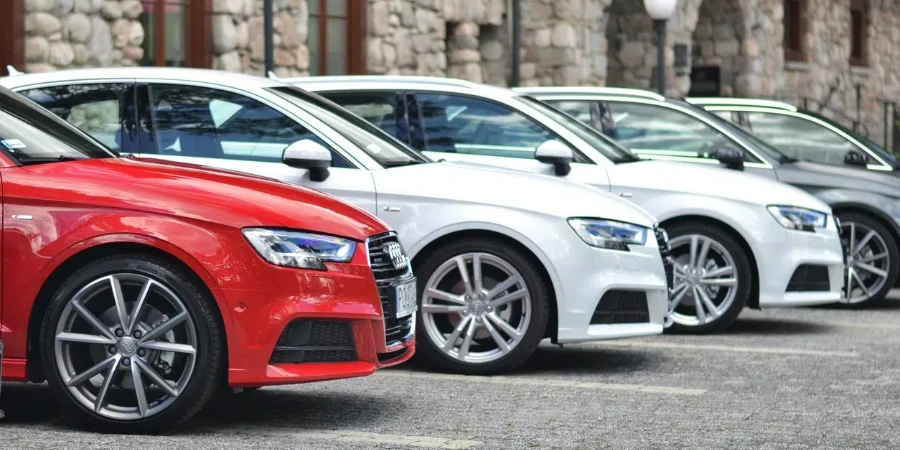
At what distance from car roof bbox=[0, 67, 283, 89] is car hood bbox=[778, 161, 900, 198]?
16.5ft

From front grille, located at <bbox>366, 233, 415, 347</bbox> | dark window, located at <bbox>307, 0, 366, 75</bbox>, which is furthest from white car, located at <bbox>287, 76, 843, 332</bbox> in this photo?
dark window, located at <bbox>307, 0, 366, 75</bbox>

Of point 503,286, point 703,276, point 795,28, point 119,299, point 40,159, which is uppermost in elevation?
point 795,28

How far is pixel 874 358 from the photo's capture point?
9594mm

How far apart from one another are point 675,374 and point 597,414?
1580mm

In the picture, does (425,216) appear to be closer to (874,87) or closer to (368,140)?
(368,140)

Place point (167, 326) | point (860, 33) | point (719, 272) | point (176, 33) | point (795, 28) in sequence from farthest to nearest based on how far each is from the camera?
point (860, 33) < point (795, 28) < point (176, 33) < point (719, 272) < point (167, 326)

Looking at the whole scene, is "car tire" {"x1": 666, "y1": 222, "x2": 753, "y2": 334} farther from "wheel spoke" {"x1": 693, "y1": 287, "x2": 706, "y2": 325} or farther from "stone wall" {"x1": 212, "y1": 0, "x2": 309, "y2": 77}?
"stone wall" {"x1": 212, "y1": 0, "x2": 309, "y2": 77}

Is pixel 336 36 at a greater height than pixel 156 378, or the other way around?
pixel 336 36

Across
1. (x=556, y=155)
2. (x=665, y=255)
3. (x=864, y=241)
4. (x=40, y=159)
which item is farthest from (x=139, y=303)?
(x=864, y=241)

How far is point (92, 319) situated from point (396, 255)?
4.31 feet

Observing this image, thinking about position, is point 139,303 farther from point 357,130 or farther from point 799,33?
point 799,33

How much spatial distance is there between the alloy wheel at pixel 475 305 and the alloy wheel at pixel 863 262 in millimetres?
4984

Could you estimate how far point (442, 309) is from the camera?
337 inches

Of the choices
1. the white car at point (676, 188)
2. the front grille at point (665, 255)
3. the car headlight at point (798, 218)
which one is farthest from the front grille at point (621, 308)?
the car headlight at point (798, 218)
